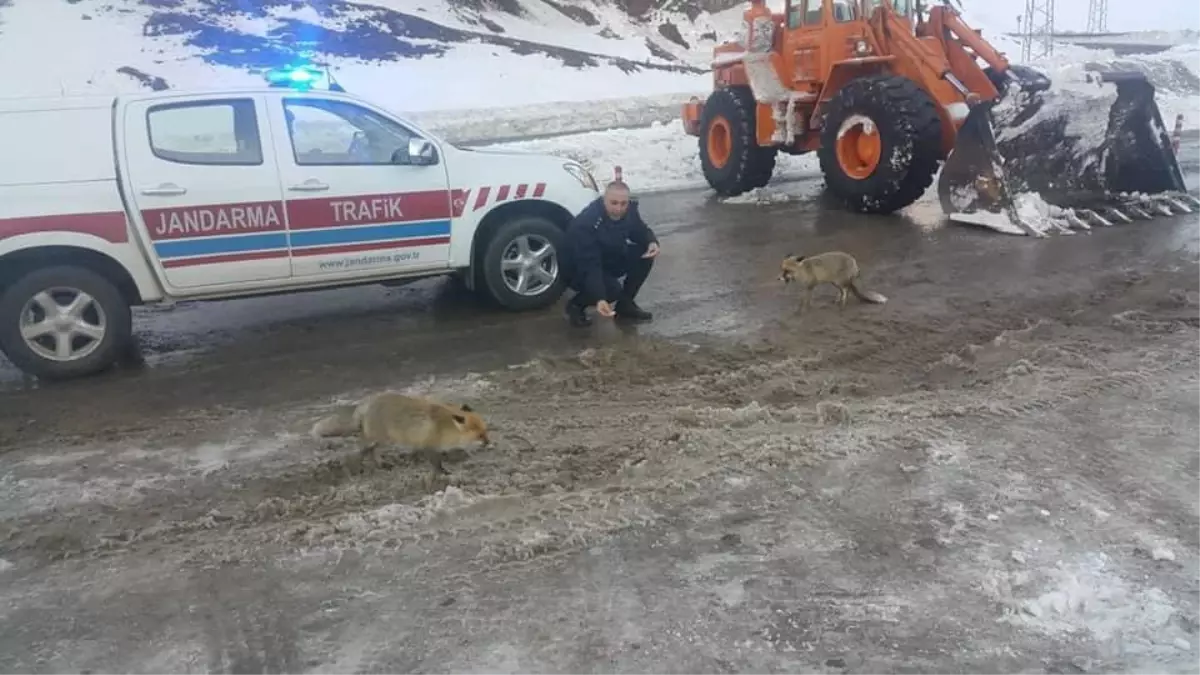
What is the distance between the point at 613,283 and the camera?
280 inches

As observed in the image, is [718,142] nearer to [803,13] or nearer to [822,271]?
[803,13]

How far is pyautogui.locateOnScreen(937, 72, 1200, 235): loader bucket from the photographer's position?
9883mm

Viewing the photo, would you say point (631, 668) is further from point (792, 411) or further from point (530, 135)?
point (530, 135)

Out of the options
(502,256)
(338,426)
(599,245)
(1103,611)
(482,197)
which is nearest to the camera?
(1103,611)

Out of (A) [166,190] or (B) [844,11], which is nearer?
(A) [166,190]

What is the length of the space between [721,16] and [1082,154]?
3074 cm

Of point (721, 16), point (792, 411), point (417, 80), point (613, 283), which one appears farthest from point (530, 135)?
point (721, 16)

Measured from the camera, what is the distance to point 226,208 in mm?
6367

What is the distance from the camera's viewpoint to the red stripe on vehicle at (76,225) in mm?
5871

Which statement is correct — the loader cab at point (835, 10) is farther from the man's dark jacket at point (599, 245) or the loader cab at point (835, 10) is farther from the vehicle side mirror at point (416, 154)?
the vehicle side mirror at point (416, 154)

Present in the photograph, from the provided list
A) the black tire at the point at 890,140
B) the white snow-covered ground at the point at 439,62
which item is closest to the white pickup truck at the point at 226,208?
the black tire at the point at 890,140

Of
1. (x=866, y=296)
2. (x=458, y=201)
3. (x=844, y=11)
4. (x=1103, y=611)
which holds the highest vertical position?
(x=844, y=11)

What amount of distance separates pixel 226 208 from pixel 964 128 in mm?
7178

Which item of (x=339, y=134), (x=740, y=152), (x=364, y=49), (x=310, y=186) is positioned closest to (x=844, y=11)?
(x=740, y=152)
